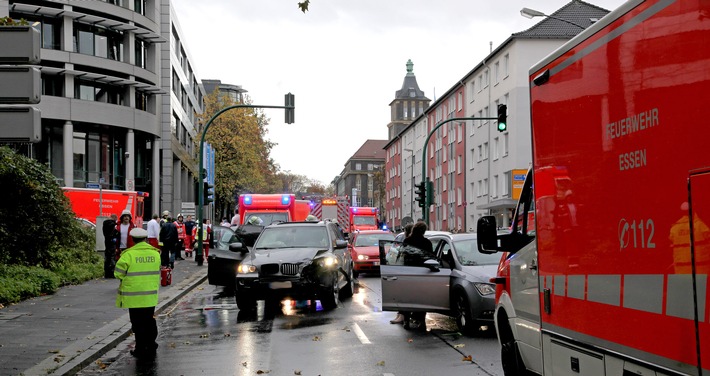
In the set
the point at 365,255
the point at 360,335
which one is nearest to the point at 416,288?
the point at 360,335

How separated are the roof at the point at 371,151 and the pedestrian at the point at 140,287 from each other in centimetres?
16491

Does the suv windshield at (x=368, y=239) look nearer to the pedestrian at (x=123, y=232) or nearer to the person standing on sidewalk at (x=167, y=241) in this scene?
the person standing on sidewalk at (x=167, y=241)

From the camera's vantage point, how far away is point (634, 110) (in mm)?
4148

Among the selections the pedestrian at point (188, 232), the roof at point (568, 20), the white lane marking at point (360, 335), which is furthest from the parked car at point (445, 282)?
the roof at point (568, 20)

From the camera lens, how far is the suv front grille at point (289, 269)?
15023 mm

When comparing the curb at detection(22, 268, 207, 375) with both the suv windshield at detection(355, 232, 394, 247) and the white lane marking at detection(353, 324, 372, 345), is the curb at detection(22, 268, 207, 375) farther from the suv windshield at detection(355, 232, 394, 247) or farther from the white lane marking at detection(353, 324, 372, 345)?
the suv windshield at detection(355, 232, 394, 247)

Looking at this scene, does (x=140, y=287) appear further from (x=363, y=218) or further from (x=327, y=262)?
(x=363, y=218)

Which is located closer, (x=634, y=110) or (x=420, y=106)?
(x=634, y=110)

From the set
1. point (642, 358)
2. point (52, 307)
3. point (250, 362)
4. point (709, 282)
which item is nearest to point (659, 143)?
point (709, 282)

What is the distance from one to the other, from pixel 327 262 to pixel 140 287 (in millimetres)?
5683

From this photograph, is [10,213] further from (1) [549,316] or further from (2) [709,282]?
(2) [709,282]

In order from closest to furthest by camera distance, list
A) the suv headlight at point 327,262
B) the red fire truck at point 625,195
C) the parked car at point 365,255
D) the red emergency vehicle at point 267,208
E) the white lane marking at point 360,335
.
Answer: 1. the red fire truck at point 625,195
2. the white lane marking at point 360,335
3. the suv headlight at point 327,262
4. the parked car at point 365,255
5. the red emergency vehicle at point 267,208

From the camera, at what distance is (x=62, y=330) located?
11.8 metres

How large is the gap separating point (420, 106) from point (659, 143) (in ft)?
472
